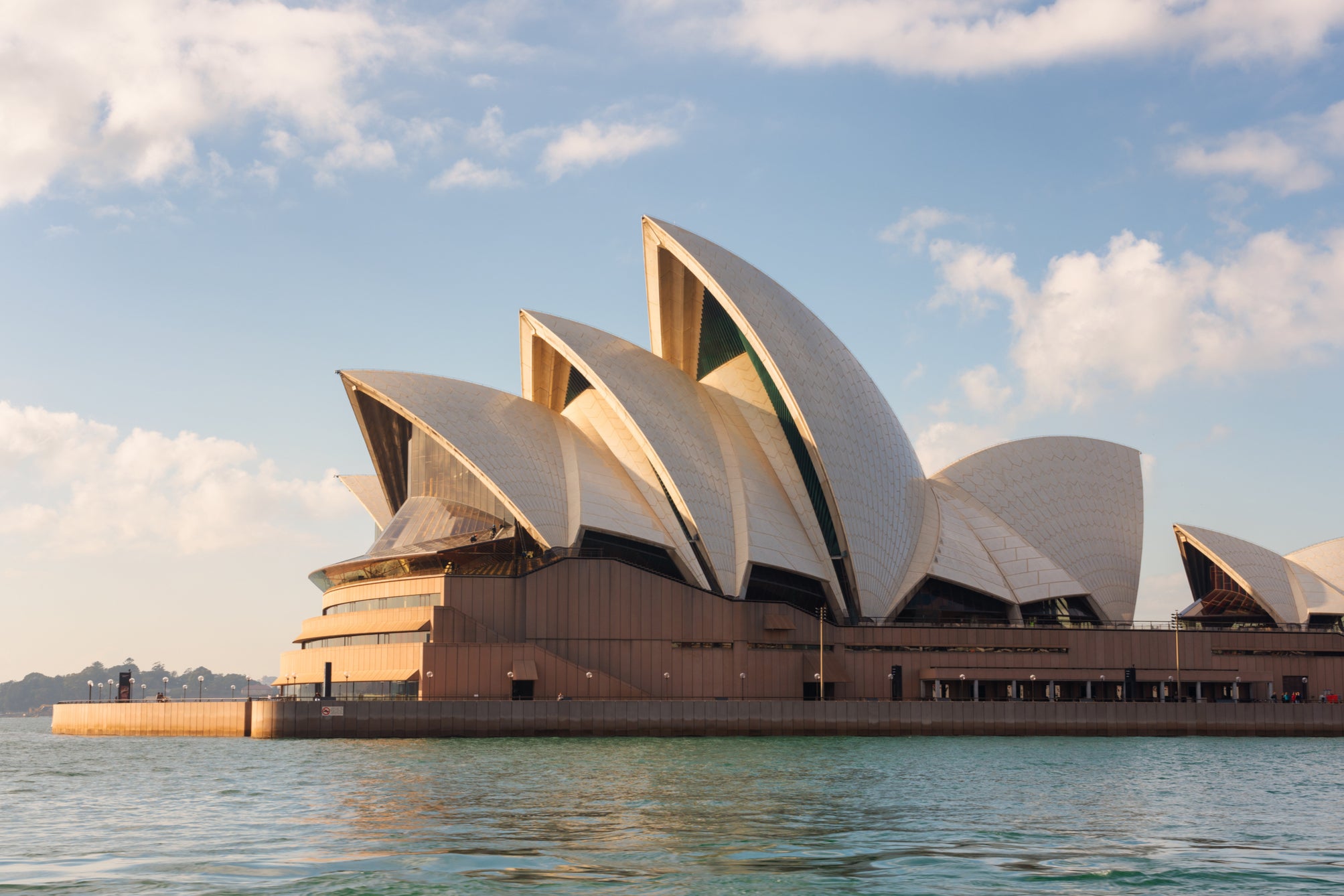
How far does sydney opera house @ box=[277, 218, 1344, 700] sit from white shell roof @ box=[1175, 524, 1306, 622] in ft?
1.07

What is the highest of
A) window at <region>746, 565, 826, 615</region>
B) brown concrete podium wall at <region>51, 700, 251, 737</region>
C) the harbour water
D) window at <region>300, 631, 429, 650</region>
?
window at <region>746, 565, 826, 615</region>

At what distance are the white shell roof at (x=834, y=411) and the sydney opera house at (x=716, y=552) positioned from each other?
0.47 feet

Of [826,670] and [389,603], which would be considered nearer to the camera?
[389,603]

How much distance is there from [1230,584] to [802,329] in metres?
29.2

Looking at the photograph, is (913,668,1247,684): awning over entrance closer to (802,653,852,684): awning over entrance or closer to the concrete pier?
(802,653,852,684): awning over entrance

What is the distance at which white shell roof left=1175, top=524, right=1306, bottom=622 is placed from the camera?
221ft

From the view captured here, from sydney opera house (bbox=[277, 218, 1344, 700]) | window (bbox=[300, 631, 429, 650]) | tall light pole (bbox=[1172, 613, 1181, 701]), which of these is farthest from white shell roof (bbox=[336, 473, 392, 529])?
tall light pole (bbox=[1172, 613, 1181, 701])

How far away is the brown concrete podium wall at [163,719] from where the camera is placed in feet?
174

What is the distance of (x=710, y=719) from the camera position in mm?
50844

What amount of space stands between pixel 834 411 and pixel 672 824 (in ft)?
129

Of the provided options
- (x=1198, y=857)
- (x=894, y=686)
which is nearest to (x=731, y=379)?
(x=894, y=686)

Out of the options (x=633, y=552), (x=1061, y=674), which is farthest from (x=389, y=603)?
(x=1061, y=674)

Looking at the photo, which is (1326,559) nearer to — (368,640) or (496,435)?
(496,435)

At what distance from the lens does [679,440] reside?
5703 cm
